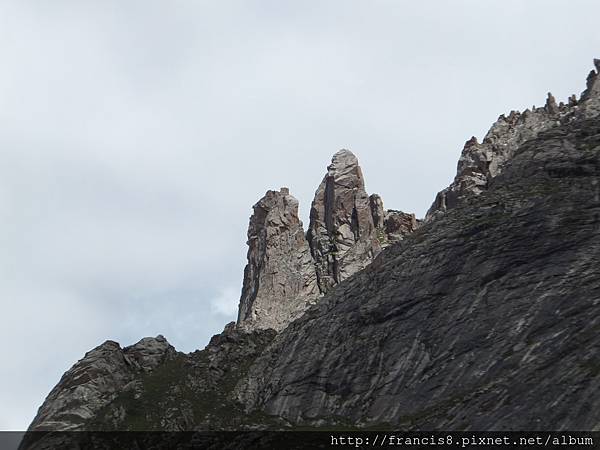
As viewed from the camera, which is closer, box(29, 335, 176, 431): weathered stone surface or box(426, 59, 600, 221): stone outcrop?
box(29, 335, 176, 431): weathered stone surface

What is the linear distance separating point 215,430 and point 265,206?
101536mm

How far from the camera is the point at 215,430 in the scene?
3883 inches

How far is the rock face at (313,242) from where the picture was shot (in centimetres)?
17675

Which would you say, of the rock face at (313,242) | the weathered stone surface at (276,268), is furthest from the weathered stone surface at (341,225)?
the weathered stone surface at (276,268)

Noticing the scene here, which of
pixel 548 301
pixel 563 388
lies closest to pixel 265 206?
pixel 548 301

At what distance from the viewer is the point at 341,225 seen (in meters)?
185

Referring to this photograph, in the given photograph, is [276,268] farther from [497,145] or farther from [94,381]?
[94,381]

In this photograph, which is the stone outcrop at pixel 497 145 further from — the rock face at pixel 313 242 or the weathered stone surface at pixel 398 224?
the rock face at pixel 313 242

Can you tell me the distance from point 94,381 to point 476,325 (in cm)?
6122

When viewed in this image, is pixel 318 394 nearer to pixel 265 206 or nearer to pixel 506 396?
pixel 506 396

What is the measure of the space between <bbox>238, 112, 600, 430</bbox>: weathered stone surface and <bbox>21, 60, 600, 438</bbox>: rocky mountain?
0.20 metres

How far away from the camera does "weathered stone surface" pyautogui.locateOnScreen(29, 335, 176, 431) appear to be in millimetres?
106500

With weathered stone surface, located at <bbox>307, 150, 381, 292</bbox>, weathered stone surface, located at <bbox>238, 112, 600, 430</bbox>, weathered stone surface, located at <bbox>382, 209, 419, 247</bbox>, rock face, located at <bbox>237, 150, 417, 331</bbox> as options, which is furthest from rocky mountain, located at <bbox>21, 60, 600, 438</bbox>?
weathered stone surface, located at <bbox>382, 209, 419, 247</bbox>

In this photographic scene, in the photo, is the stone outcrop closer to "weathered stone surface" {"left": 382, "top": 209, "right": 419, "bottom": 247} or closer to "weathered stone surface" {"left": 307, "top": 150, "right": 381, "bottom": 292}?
"weathered stone surface" {"left": 382, "top": 209, "right": 419, "bottom": 247}
